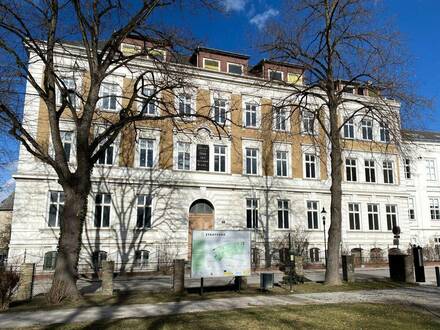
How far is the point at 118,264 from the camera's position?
84.4 feet

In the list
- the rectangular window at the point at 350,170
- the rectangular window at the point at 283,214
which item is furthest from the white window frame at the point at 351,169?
the rectangular window at the point at 283,214

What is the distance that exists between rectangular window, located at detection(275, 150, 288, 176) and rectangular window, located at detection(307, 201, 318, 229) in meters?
3.50

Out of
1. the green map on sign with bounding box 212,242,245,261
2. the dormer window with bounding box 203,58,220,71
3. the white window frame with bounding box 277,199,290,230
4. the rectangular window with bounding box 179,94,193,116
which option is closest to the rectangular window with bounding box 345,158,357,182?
the white window frame with bounding box 277,199,290,230

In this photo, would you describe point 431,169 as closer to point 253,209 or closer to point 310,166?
point 310,166

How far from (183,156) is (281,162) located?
29.0ft

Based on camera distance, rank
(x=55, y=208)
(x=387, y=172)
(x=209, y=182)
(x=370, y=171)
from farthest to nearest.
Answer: (x=387, y=172)
(x=370, y=171)
(x=209, y=182)
(x=55, y=208)

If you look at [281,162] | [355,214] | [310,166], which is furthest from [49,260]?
[355,214]

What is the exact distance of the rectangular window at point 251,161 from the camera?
31594mm

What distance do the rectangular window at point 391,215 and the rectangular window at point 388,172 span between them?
2582 millimetres

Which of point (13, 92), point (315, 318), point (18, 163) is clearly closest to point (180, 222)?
point (18, 163)

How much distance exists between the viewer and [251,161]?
31.8 metres

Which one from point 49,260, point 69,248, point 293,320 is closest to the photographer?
point 293,320

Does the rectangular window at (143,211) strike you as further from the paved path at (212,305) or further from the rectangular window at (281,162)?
the paved path at (212,305)

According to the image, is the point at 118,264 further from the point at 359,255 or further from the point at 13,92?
the point at 359,255
